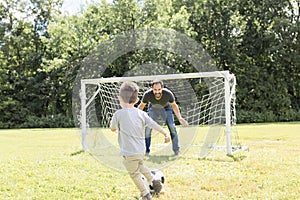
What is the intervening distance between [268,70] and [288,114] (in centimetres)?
365

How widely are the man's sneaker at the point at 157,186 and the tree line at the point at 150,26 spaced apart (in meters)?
18.9

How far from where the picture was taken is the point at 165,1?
26.2 metres

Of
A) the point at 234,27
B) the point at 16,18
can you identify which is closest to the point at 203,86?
the point at 234,27

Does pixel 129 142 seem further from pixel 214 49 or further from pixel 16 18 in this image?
pixel 16 18

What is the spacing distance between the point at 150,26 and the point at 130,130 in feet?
67.5

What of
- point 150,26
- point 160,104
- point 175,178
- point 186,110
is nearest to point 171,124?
point 160,104

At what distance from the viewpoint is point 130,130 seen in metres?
4.16

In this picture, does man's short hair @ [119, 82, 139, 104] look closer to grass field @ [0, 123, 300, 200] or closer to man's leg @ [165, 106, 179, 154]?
grass field @ [0, 123, 300, 200]

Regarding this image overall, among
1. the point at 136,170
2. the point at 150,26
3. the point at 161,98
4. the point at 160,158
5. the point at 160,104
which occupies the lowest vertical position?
the point at 160,158

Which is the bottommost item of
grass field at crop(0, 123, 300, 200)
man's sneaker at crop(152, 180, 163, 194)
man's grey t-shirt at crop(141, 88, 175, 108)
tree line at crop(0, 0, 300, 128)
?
grass field at crop(0, 123, 300, 200)

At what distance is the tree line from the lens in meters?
24.4

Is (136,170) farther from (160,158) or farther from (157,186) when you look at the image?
(160,158)

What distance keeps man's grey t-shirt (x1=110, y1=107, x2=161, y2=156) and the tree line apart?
19002mm

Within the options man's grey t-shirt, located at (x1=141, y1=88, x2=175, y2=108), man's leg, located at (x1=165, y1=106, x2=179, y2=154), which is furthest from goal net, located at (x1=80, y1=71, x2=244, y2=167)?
man's grey t-shirt, located at (x1=141, y1=88, x2=175, y2=108)
